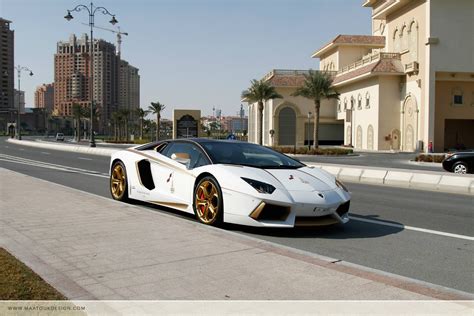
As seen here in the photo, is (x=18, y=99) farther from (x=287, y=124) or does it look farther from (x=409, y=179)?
(x=409, y=179)

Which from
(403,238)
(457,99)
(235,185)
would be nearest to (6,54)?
(457,99)

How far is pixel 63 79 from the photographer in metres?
98.8

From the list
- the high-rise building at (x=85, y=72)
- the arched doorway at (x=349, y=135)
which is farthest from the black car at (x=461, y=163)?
the high-rise building at (x=85, y=72)

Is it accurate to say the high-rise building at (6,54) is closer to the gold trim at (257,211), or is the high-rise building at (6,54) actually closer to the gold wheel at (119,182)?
the gold wheel at (119,182)

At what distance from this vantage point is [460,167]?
22.1 meters

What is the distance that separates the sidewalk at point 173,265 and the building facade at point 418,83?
4343cm

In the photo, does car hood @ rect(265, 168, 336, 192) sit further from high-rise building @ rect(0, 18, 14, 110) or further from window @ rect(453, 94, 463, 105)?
high-rise building @ rect(0, 18, 14, 110)

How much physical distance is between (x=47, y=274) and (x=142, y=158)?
489cm

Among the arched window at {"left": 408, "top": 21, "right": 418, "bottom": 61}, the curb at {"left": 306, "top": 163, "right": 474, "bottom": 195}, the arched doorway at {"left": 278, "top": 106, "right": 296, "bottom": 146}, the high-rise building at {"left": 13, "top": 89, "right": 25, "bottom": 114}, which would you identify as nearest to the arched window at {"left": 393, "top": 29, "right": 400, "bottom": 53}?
the arched window at {"left": 408, "top": 21, "right": 418, "bottom": 61}

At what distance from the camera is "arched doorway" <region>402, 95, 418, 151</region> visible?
49375 mm

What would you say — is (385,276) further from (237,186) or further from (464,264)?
(237,186)

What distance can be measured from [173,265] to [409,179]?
12199 millimetres

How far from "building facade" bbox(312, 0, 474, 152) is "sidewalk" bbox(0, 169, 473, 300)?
142ft

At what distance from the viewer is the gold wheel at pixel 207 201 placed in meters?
7.51
